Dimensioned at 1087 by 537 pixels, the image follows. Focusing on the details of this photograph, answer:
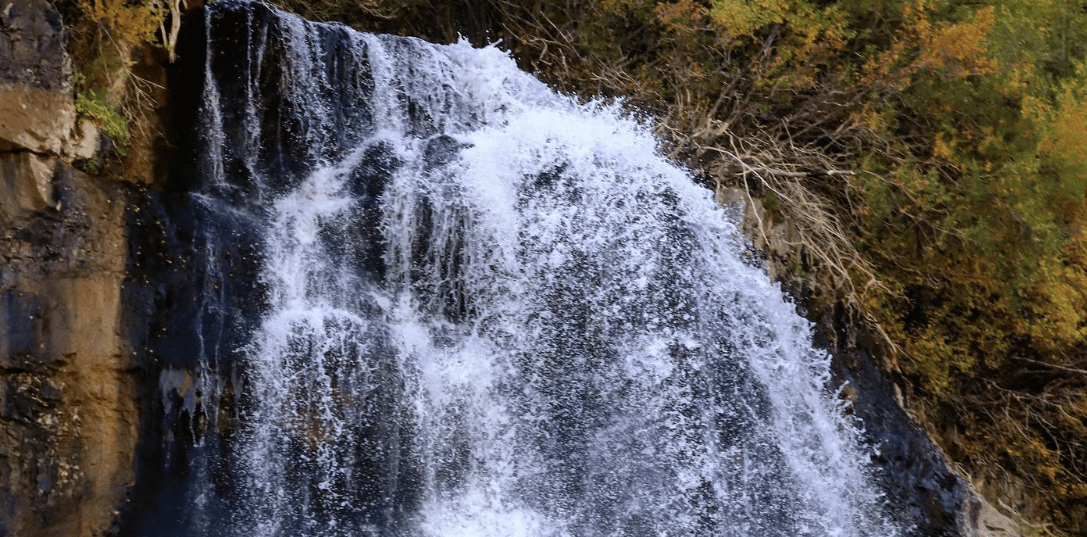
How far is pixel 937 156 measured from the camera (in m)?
8.04

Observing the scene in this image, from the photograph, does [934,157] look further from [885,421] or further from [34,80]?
[34,80]

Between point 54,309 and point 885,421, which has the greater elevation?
point 54,309

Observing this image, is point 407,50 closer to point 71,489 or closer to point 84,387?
point 84,387

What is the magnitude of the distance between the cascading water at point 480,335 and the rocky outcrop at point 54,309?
1.82 ft

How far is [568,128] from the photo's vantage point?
6.66m

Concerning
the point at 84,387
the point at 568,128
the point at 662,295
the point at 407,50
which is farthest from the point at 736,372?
the point at 84,387

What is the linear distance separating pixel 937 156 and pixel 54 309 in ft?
23.8

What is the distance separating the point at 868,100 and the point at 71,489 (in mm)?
7128

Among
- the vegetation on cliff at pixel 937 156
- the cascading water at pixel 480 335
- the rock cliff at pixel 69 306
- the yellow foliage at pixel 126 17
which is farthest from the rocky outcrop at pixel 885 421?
the yellow foliage at pixel 126 17

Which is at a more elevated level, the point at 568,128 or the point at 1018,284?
the point at 568,128

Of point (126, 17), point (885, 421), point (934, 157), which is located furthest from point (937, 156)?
point (126, 17)

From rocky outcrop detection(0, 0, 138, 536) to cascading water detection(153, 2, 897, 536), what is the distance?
555 millimetres

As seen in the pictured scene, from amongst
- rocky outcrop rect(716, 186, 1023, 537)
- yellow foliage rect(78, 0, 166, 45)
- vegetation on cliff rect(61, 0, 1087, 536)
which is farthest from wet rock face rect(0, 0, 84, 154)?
rocky outcrop rect(716, 186, 1023, 537)

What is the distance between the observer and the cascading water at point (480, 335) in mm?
5422
